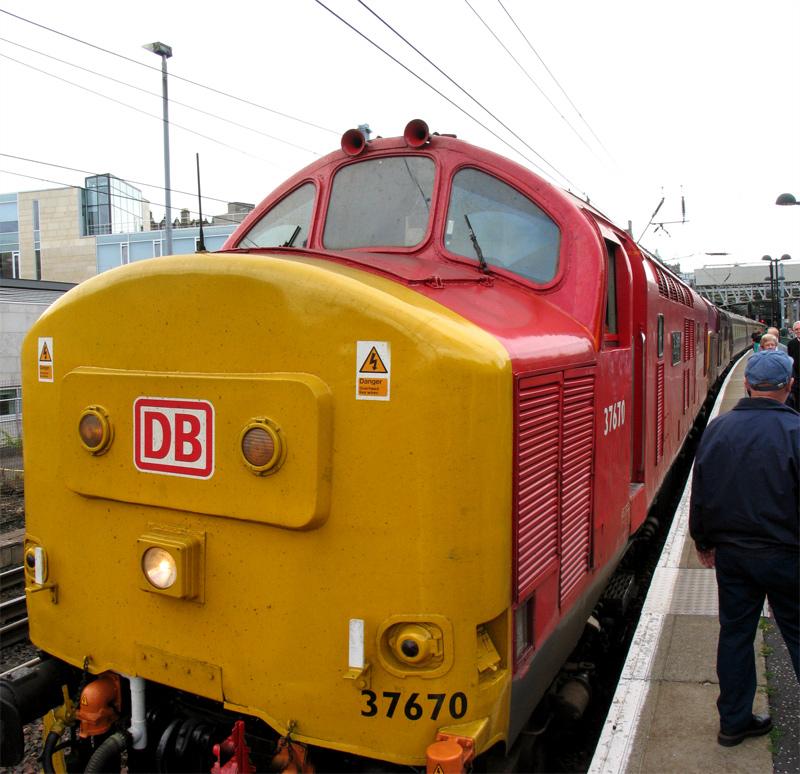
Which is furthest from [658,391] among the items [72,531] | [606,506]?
[72,531]

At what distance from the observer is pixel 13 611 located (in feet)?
21.3

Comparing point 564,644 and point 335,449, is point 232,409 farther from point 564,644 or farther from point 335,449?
point 564,644

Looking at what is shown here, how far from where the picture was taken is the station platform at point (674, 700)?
→ 3051 mm

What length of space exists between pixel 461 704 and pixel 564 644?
1057 millimetres

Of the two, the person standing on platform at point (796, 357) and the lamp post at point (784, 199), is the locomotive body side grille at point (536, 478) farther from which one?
the lamp post at point (784, 199)

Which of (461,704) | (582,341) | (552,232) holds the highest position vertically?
(552,232)

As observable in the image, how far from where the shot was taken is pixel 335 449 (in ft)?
8.16

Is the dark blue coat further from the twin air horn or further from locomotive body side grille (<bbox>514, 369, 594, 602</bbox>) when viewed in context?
the twin air horn

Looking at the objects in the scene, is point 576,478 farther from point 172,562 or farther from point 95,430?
point 95,430

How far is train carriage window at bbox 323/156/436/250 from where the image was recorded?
149 inches

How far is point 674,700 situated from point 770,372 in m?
1.56

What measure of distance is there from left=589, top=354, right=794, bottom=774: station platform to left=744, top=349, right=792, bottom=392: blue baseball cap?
1.44 meters

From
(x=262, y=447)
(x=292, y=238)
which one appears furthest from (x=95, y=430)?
(x=292, y=238)

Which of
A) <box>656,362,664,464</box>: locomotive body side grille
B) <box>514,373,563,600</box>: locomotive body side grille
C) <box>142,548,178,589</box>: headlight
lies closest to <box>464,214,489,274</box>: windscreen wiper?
<box>514,373,563,600</box>: locomotive body side grille
